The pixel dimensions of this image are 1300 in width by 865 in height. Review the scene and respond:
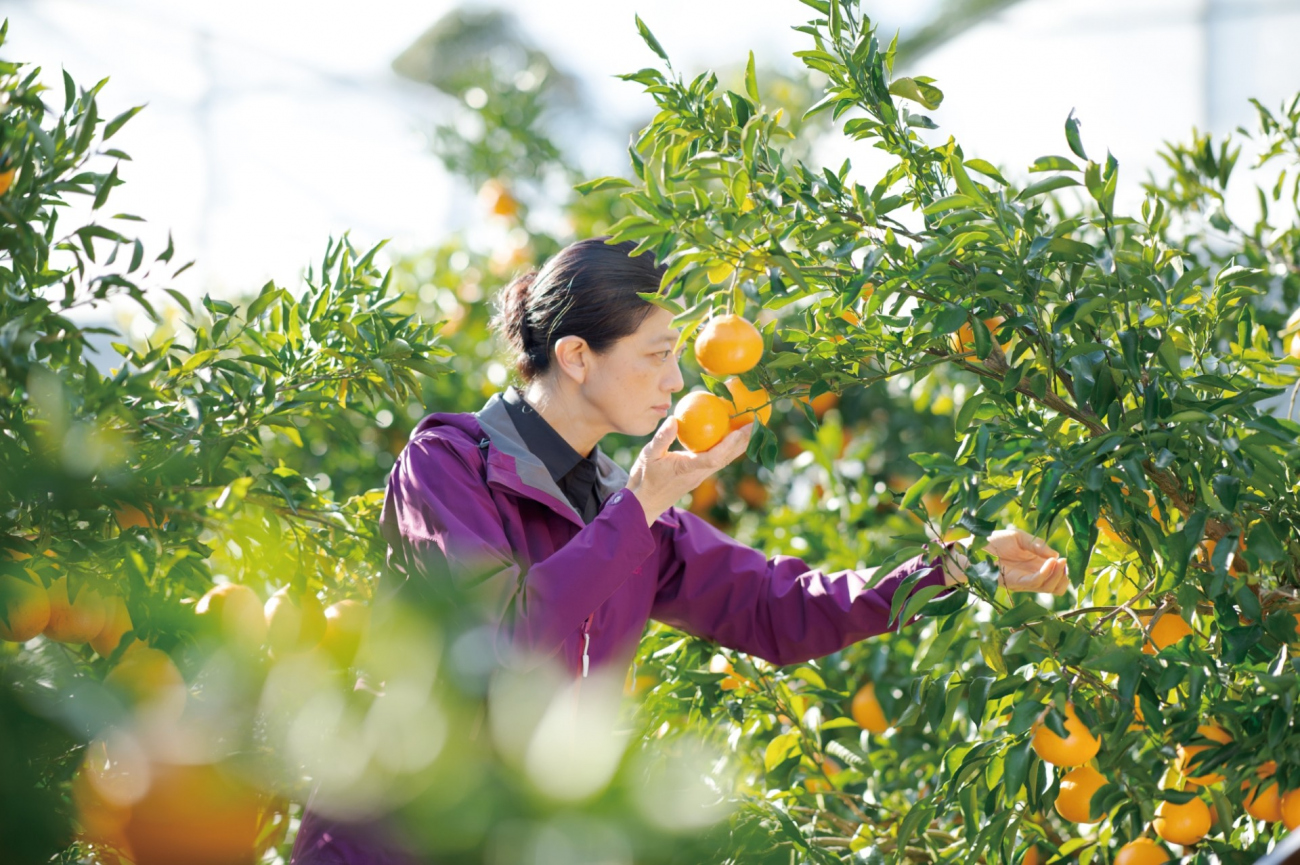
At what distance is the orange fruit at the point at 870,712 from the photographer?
177 centimetres

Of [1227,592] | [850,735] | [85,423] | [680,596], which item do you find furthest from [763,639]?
[85,423]

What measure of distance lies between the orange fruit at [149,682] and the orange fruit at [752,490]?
1724 millimetres

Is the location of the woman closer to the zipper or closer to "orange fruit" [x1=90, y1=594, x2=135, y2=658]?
the zipper

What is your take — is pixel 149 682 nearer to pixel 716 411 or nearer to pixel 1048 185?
pixel 716 411

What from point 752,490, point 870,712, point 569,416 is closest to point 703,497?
point 752,490

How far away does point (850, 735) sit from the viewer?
1811mm

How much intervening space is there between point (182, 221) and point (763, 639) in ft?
14.3

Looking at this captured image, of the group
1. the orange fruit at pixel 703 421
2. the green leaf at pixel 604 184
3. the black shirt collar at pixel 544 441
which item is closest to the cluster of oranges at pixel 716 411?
the orange fruit at pixel 703 421

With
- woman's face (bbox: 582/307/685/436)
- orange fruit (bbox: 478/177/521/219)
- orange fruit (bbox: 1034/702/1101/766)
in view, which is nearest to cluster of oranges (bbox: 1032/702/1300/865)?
orange fruit (bbox: 1034/702/1101/766)

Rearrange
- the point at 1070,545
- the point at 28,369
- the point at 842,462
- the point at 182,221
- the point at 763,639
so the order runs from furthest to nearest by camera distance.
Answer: the point at 182,221 → the point at 842,462 → the point at 763,639 → the point at 1070,545 → the point at 28,369

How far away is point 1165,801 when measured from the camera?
40.3 inches

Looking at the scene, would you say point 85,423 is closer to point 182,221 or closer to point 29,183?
point 29,183

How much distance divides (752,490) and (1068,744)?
→ 5.67 ft

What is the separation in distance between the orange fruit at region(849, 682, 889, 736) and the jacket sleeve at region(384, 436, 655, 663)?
784 mm
